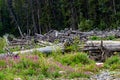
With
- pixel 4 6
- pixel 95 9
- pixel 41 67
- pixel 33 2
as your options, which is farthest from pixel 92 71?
pixel 4 6

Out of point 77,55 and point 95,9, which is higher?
point 77,55

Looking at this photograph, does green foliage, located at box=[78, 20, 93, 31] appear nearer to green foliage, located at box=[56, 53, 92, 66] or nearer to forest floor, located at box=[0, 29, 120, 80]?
green foliage, located at box=[56, 53, 92, 66]

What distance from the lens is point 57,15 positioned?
66.7m

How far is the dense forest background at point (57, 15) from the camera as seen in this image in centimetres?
5397

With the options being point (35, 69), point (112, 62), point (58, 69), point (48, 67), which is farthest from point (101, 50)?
point (35, 69)

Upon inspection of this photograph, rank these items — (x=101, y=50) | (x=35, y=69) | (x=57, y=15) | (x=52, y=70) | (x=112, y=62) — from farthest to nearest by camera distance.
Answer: (x=57, y=15)
(x=101, y=50)
(x=112, y=62)
(x=35, y=69)
(x=52, y=70)

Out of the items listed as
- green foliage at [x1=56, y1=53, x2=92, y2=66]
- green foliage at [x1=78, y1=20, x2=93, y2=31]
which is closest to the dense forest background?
green foliage at [x1=78, y1=20, x2=93, y2=31]

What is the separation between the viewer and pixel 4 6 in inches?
2990

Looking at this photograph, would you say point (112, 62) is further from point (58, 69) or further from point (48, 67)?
point (48, 67)

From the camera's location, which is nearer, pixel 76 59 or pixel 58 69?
pixel 58 69

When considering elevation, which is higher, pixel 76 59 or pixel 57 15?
pixel 76 59

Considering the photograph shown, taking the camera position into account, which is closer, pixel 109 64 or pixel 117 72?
pixel 117 72

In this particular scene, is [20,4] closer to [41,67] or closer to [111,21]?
[111,21]

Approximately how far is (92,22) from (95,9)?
5.10m
